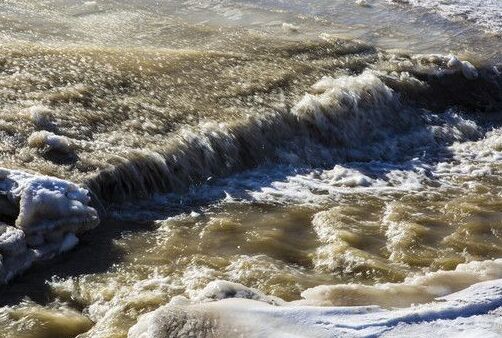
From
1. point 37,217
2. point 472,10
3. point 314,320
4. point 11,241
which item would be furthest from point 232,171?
point 472,10

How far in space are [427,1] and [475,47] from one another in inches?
107

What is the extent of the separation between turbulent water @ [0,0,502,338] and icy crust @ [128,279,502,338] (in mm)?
14

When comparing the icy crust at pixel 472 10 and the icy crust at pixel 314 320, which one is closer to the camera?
the icy crust at pixel 314 320

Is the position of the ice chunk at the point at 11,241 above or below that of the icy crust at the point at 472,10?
below

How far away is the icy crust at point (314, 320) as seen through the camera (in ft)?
12.4

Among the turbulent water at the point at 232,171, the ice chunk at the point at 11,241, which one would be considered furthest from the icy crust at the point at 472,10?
the ice chunk at the point at 11,241

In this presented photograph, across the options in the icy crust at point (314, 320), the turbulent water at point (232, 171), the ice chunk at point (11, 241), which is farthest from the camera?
the ice chunk at point (11, 241)

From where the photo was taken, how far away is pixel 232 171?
6.97 meters

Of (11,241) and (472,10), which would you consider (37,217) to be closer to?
(11,241)

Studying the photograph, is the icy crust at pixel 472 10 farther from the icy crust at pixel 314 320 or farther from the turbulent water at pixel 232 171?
the icy crust at pixel 314 320

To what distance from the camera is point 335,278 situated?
513cm

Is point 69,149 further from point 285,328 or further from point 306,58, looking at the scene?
point 306,58

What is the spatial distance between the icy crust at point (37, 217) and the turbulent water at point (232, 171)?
0.04 ft

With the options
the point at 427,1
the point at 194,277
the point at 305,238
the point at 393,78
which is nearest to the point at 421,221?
the point at 305,238
